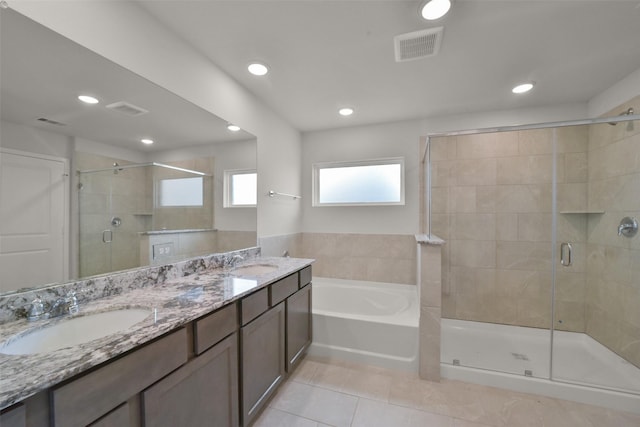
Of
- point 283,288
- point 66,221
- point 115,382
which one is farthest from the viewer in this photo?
point 283,288

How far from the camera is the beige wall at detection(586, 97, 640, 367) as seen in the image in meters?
2.07

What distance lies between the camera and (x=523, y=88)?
7.62 feet

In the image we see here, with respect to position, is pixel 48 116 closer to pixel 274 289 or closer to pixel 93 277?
pixel 93 277

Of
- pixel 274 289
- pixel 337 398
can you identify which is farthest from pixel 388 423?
pixel 274 289

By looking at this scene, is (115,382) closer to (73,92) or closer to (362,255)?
(73,92)

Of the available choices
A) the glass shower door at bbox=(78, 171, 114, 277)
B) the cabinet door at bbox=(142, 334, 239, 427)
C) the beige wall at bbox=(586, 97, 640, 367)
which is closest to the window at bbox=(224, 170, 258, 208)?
the glass shower door at bbox=(78, 171, 114, 277)

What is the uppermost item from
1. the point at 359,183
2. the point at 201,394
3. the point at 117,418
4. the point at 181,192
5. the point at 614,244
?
the point at 359,183

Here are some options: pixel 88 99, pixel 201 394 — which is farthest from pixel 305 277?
pixel 88 99

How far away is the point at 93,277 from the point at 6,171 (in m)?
0.57

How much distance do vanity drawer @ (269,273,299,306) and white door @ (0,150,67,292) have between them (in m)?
1.07

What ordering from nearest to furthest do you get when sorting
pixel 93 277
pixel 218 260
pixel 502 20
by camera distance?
pixel 93 277 → pixel 502 20 → pixel 218 260

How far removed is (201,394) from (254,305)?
48cm

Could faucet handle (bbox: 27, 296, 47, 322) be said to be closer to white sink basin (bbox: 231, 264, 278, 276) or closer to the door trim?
the door trim

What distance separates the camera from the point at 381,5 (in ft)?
4.68
